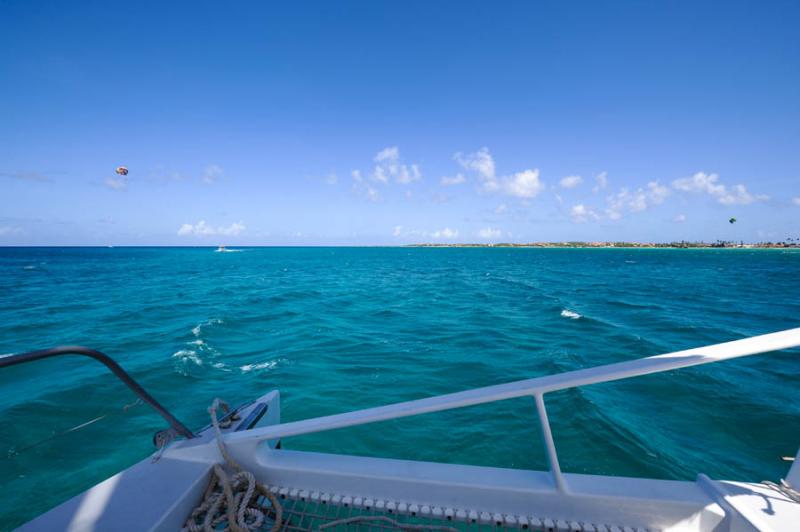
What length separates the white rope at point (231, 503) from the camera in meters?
2.13

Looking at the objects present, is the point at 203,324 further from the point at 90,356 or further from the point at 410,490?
the point at 410,490

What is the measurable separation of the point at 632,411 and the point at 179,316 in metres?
18.0

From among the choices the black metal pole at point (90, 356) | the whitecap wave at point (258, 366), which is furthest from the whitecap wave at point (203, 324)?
the black metal pole at point (90, 356)

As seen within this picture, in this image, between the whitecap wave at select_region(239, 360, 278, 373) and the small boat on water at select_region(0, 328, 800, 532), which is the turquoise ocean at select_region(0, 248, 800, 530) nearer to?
the whitecap wave at select_region(239, 360, 278, 373)

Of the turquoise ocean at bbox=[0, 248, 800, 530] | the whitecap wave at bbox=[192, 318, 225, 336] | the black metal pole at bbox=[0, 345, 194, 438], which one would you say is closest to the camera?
the black metal pole at bbox=[0, 345, 194, 438]

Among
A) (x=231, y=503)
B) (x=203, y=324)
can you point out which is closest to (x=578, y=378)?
(x=231, y=503)

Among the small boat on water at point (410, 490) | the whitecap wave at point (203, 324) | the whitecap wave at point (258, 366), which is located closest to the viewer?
the small boat on water at point (410, 490)

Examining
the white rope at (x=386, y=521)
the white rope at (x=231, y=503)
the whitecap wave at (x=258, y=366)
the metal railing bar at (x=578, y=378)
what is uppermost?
the metal railing bar at (x=578, y=378)

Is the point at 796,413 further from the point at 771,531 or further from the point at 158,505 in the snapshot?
the point at 158,505

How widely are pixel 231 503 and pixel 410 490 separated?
48.8 inches

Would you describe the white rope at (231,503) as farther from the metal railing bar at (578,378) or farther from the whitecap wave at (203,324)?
the whitecap wave at (203,324)

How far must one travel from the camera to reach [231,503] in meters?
2.18

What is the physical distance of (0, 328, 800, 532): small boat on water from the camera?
1.86 metres

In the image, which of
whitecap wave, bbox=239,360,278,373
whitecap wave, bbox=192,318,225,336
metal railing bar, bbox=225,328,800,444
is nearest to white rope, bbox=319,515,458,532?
metal railing bar, bbox=225,328,800,444
